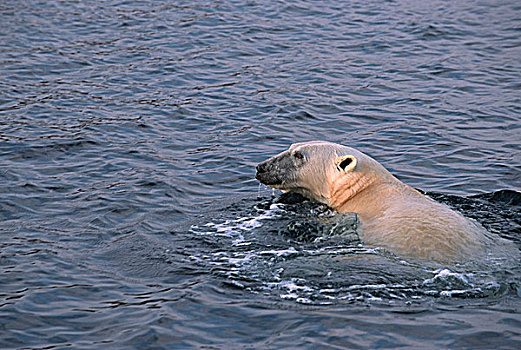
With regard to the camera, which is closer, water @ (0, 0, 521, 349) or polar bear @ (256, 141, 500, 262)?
water @ (0, 0, 521, 349)

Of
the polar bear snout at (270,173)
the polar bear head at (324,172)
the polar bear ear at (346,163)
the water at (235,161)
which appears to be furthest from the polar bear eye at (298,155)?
the water at (235,161)

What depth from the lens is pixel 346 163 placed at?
845 centimetres

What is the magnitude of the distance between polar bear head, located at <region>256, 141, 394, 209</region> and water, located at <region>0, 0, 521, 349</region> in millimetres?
303

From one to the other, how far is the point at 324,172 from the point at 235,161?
7.89ft

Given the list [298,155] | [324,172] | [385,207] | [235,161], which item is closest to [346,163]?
[324,172]

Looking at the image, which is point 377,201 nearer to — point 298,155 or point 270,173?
point 298,155

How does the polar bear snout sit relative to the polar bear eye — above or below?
below

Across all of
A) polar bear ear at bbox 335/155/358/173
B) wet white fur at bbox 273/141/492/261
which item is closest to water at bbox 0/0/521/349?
wet white fur at bbox 273/141/492/261

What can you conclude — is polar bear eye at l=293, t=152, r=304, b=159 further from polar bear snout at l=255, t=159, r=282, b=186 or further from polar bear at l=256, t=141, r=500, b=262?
polar bear snout at l=255, t=159, r=282, b=186

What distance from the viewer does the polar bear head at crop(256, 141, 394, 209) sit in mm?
8438

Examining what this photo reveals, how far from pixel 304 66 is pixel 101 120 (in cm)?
488

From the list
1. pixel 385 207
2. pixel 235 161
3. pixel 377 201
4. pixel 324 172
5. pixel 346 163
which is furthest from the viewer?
pixel 235 161

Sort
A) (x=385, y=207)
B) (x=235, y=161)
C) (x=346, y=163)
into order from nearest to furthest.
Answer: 1. (x=385, y=207)
2. (x=346, y=163)
3. (x=235, y=161)

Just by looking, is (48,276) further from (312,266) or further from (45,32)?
(45,32)
